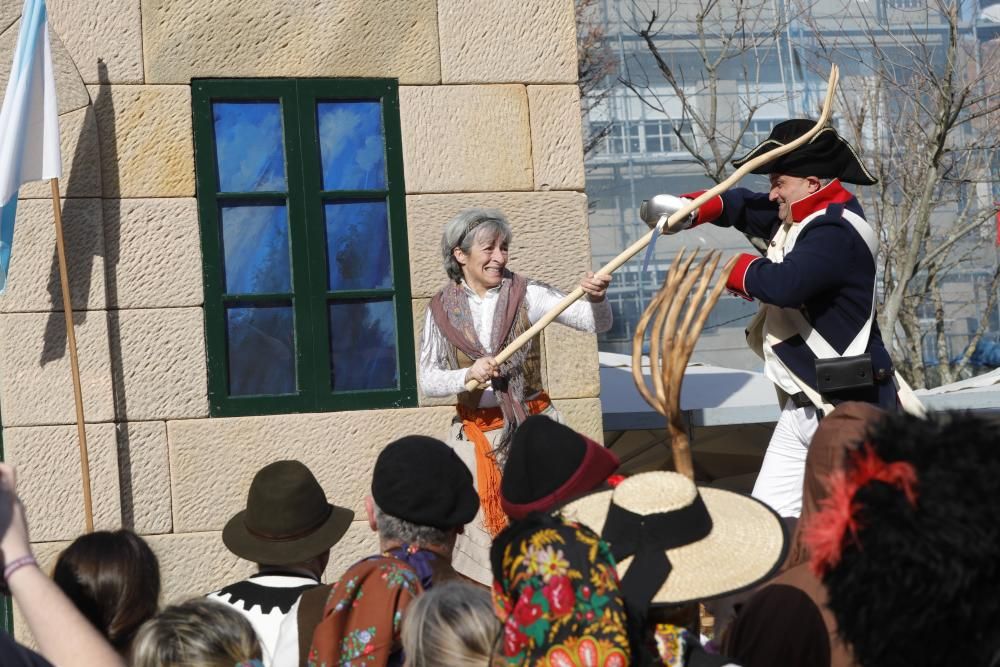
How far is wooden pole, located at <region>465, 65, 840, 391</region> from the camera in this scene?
422 centimetres

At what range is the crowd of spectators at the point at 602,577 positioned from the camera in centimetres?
196

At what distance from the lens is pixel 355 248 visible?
5.83 meters

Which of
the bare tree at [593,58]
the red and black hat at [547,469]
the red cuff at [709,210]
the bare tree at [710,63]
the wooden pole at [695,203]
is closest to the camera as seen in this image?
the red and black hat at [547,469]

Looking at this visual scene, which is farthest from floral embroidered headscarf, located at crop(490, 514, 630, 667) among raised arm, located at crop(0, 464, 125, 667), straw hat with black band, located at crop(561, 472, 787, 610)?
raised arm, located at crop(0, 464, 125, 667)

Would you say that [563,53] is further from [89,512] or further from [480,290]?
[89,512]

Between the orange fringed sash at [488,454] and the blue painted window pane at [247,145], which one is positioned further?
the blue painted window pane at [247,145]

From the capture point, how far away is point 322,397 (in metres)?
5.74

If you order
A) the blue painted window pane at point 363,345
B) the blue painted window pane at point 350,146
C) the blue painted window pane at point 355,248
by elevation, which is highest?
the blue painted window pane at point 350,146

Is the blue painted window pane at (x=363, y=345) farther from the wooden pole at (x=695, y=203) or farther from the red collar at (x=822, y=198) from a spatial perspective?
the red collar at (x=822, y=198)

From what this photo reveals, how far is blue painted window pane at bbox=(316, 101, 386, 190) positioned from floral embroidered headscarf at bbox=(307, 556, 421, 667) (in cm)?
302

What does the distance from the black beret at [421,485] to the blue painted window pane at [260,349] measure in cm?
251

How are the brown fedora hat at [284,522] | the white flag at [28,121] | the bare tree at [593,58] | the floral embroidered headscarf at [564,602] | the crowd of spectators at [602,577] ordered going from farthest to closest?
1. the bare tree at [593,58]
2. the white flag at [28,121]
3. the brown fedora hat at [284,522]
4. the floral embroidered headscarf at [564,602]
5. the crowd of spectators at [602,577]

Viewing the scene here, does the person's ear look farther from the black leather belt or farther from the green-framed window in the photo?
the green-framed window

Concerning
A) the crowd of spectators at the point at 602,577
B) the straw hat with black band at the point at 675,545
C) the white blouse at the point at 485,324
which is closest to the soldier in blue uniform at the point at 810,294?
the white blouse at the point at 485,324
